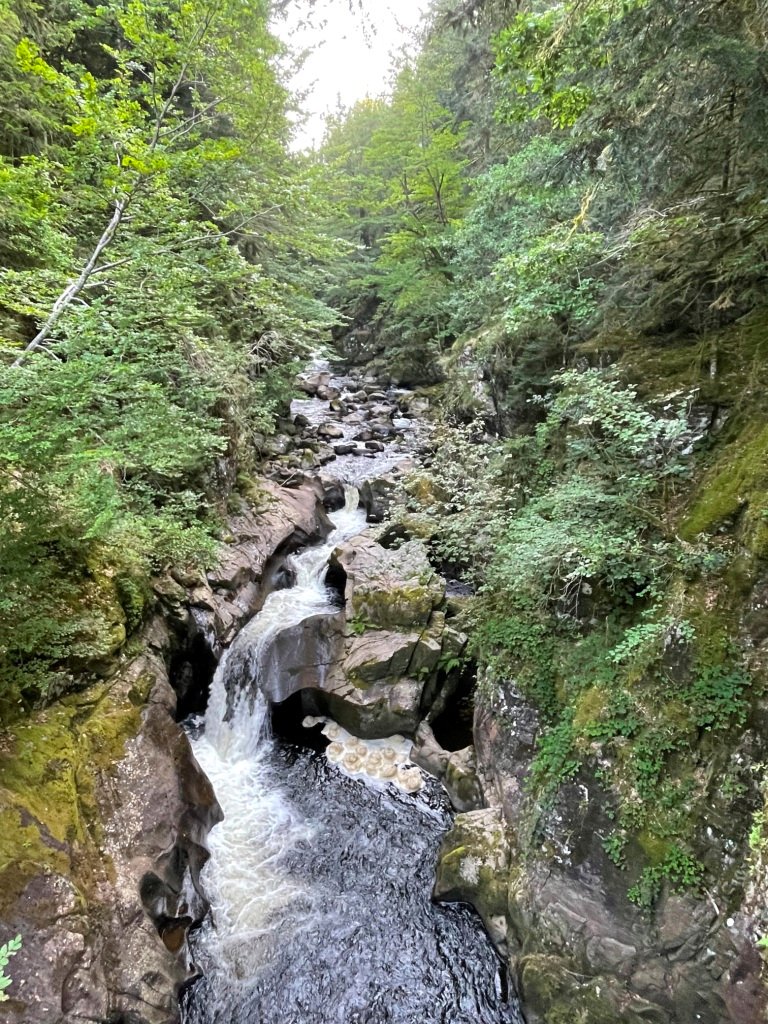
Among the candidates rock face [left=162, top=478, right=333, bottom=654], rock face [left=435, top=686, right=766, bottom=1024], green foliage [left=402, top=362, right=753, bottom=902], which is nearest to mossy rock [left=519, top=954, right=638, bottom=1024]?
rock face [left=435, top=686, right=766, bottom=1024]

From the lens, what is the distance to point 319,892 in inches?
240

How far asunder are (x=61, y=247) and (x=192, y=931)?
7.80 metres

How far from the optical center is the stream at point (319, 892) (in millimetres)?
5059

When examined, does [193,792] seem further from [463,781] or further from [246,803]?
[463,781]

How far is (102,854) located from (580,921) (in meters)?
4.57

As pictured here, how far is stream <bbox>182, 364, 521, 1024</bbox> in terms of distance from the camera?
5.06m

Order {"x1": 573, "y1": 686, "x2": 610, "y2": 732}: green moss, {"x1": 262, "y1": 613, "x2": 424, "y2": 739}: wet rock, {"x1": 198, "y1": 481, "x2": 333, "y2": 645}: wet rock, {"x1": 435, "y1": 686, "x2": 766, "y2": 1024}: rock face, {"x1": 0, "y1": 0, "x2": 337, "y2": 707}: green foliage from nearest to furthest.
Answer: {"x1": 435, "y1": 686, "x2": 766, "y2": 1024}: rock face
{"x1": 0, "y1": 0, "x2": 337, "y2": 707}: green foliage
{"x1": 573, "y1": 686, "x2": 610, "y2": 732}: green moss
{"x1": 262, "y1": 613, "x2": 424, "y2": 739}: wet rock
{"x1": 198, "y1": 481, "x2": 333, "y2": 645}: wet rock

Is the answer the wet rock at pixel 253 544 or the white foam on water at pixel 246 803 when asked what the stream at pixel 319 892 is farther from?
the wet rock at pixel 253 544

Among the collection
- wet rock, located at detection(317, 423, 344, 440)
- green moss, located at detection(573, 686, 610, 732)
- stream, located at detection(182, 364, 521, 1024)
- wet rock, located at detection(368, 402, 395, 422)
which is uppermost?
wet rock, located at detection(368, 402, 395, 422)

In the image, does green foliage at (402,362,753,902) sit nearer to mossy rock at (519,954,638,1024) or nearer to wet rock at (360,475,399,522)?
mossy rock at (519,954,638,1024)

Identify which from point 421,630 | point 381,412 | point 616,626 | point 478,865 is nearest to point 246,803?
point 478,865

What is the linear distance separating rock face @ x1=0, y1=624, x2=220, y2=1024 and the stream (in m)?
0.51

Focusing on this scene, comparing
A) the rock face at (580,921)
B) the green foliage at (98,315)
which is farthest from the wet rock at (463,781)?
the green foliage at (98,315)

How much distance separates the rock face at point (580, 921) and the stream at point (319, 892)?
515 millimetres
